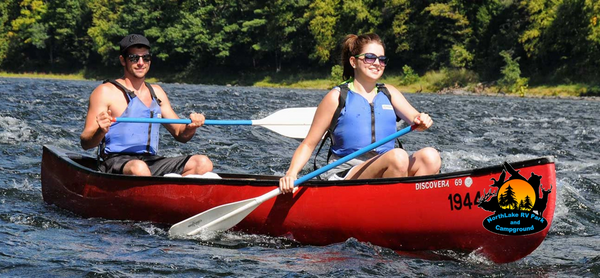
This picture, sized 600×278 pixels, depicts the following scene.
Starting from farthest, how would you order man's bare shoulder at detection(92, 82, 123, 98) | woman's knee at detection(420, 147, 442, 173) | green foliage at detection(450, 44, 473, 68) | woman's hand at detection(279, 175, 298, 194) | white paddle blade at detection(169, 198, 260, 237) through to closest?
green foliage at detection(450, 44, 473, 68) < man's bare shoulder at detection(92, 82, 123, 98) < white paddle blade at detection(169, 198, 260, 237) < woman's hand at detection(279, 175, 298, 194) < woman's knee at detection(420, 147, 442, 173)

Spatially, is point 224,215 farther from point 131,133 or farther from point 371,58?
point 371,58

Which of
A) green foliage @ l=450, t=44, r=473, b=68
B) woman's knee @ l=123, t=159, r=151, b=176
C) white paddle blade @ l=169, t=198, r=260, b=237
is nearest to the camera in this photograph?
white paddle blade @ l=169, t=198, r=260, b=237

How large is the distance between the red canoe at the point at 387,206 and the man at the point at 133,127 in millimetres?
246

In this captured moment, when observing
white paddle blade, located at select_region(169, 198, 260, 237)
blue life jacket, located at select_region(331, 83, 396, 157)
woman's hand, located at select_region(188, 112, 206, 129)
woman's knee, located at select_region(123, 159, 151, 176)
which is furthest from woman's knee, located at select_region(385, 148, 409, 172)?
woman's knee, located at select_region(123, 159, 151, 176)

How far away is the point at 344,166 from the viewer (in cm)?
561

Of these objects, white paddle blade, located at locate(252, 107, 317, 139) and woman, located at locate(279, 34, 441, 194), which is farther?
white paddle blade, located at locate(252, 107, 317, 139)

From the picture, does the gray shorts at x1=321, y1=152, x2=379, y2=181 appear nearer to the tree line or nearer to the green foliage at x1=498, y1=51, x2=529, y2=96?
the tree line

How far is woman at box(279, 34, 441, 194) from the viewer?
524 cm

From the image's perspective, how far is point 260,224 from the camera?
18.4ft

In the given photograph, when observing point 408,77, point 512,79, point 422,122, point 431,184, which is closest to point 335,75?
point 408,77

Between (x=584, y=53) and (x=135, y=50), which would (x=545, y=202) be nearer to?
(x=135, y=50)

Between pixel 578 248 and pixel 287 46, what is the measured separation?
4959 cm

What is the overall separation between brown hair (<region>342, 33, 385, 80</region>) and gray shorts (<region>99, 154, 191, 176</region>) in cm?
162

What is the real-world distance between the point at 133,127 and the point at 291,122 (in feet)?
4.68
